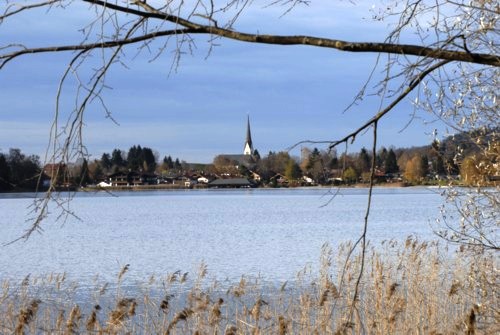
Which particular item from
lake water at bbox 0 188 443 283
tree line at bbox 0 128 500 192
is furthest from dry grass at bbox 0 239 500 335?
lake water at bbox 0 188 443 283

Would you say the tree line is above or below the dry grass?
above

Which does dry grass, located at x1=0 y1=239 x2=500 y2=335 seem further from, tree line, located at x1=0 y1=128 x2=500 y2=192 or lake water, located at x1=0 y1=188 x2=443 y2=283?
lake water, located at x1=0 y1=188 x2=443 y2=283

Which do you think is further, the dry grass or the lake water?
the lake water

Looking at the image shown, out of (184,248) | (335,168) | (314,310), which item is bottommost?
(184,248)

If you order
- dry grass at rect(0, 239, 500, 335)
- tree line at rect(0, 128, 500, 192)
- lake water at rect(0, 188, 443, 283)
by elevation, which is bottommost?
lake water at rect(0, 188, 443, 283)

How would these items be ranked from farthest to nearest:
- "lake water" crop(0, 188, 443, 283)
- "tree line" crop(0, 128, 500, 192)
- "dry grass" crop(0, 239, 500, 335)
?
1. "lake water" crop(0, 188, 443, 283)
2. "dry grass" crop(0, 239, 500, 335)
3. "tree line" crop(0, 128, 500, 192)

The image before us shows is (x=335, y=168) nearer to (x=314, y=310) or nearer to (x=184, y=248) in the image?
(x=314, y=310)

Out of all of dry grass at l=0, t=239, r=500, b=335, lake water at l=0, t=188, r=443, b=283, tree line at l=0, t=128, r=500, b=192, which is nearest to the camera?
tree line at l=0, t=128, r=500, b=192

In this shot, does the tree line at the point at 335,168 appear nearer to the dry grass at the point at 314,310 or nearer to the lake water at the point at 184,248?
the dry grass at the point at 314,310

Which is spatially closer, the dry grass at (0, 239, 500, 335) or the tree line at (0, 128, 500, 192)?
the tree line at (0, 128, 500, 192)

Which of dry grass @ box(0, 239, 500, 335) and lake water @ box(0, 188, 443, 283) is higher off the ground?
dry grass @ box(0, 239, 500, 335)

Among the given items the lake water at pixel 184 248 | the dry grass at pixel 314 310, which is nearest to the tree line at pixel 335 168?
the dry grass at pixel 314 310

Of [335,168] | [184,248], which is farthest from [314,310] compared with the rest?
[184,248]

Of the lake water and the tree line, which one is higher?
the tree line
